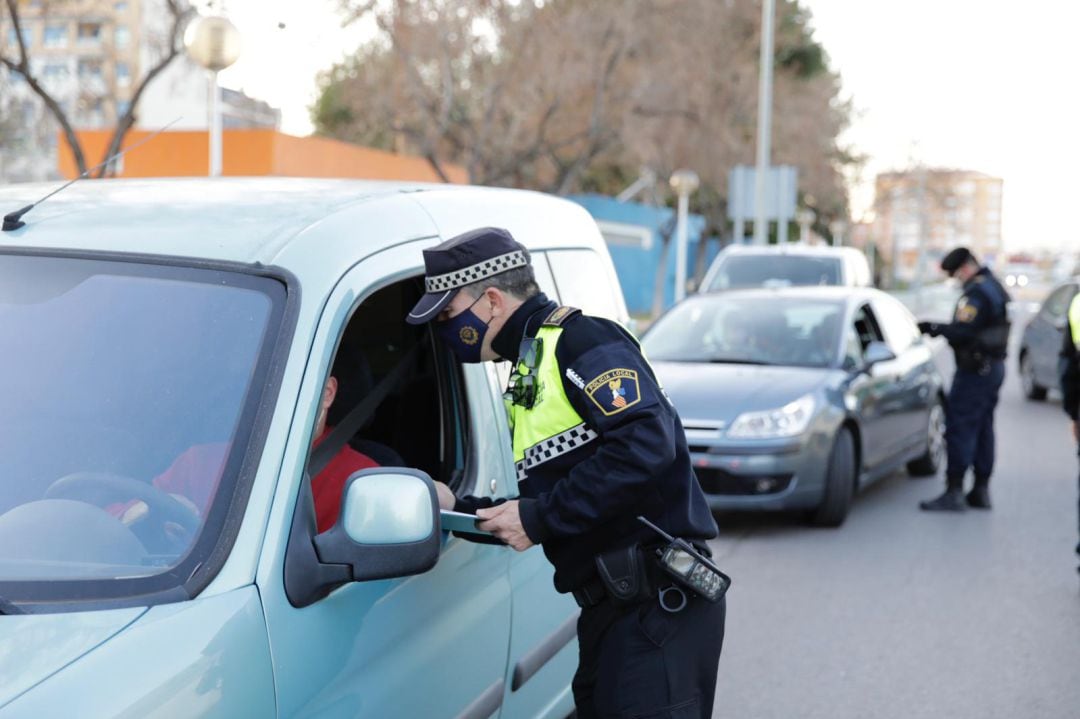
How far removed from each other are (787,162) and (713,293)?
29.4 m

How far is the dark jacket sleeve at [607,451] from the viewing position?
8.70 ft

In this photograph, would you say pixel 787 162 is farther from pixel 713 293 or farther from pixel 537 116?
pixel 713 293

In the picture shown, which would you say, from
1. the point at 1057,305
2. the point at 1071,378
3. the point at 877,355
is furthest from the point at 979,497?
the point at 1057,305

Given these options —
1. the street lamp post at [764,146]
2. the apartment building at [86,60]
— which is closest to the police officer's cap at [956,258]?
the apartment building at [86,60]

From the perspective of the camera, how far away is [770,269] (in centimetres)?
1652

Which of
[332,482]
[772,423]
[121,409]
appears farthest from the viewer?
[772,423]

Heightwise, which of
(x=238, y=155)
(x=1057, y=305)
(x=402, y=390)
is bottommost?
(x=1057, y=305)

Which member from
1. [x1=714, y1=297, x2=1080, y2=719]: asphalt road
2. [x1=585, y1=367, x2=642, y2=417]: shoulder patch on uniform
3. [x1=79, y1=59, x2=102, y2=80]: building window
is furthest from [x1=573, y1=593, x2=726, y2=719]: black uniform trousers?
[x1=79, y1=59, x2=102, y2=80]: building window

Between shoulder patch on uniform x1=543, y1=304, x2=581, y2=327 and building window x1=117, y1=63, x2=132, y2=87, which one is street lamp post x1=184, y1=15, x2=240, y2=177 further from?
building window x1=117, y1=63, x2=132, y2=87

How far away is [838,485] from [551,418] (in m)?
6.02

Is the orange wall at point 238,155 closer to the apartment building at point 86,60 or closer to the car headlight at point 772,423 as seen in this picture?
the apartment building at point 86,60

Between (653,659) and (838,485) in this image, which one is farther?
(838,485)

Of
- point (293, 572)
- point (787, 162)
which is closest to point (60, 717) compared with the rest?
point (293, 572)

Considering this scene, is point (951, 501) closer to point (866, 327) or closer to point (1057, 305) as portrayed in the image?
point (866, 327)
